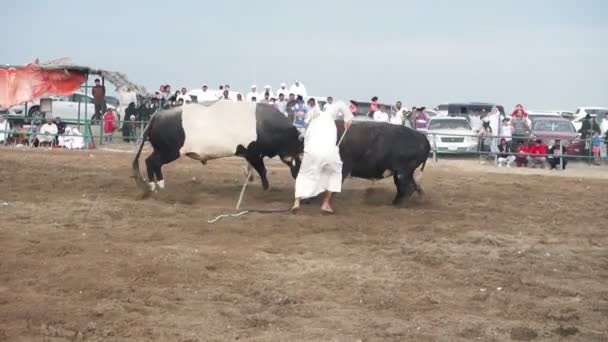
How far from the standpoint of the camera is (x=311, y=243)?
10.4 m

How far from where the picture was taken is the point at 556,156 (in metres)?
20.4

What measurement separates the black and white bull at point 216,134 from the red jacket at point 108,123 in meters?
8.90

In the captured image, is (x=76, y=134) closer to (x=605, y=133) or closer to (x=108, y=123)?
(x=108, y=123)

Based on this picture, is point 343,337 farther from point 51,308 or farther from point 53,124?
point 53,124

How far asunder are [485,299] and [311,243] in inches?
111

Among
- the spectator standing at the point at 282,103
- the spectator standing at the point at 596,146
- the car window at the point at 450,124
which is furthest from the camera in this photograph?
the car window at the point at 450,124

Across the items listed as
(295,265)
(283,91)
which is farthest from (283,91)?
(295,265)

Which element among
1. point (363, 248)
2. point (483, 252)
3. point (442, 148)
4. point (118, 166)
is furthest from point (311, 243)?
point (442, 148)

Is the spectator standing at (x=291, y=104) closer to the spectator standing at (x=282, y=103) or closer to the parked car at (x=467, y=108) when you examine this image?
the spectator standing at (x=282, y=103)

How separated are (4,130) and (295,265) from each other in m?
15.4

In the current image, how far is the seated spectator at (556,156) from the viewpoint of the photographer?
67.3 feet

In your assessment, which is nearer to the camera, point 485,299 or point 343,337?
point 343,337

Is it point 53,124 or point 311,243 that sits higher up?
point 53,124

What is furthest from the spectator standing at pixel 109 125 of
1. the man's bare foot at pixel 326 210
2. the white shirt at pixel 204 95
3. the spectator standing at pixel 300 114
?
the man's bare foot at pixel 326 210
